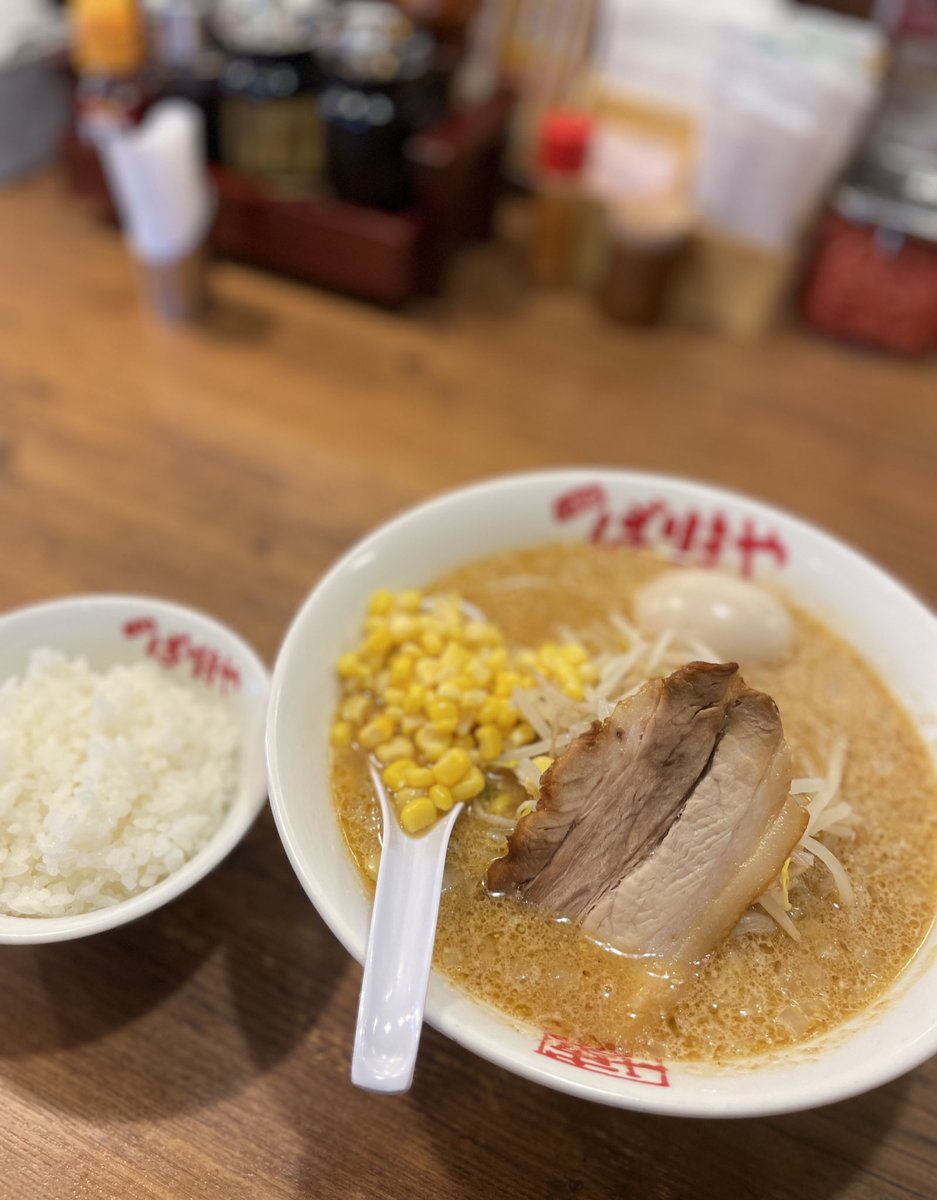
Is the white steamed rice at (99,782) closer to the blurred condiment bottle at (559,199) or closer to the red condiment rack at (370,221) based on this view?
the red condiment rack at (370,221)

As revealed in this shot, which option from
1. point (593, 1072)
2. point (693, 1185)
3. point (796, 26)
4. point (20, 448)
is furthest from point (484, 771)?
point (796, 26)

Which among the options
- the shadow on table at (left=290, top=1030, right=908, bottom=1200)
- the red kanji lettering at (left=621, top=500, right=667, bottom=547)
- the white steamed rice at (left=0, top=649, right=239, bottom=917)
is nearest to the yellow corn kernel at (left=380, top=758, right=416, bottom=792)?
the white steamed rice at (left=0, top=649, right=239, bottom=917)

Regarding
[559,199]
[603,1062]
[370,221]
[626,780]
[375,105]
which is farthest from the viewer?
[559,199]

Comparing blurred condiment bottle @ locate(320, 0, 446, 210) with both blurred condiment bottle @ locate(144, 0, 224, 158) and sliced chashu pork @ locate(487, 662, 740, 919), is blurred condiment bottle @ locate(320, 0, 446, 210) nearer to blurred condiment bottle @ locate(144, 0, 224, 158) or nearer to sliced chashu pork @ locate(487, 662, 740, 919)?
blurred condiment bottle @ locate(144, 0, 224, 158)

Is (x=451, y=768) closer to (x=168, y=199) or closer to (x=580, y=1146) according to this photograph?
(x=580, y=1146)

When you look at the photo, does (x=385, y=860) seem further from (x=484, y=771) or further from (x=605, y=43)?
(x=605, y=43)

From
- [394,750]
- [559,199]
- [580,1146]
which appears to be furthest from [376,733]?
[559,199]

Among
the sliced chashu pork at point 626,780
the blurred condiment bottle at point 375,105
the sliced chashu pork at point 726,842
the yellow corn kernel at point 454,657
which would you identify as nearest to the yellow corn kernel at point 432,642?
the yellow corn kernel at point 454,657
